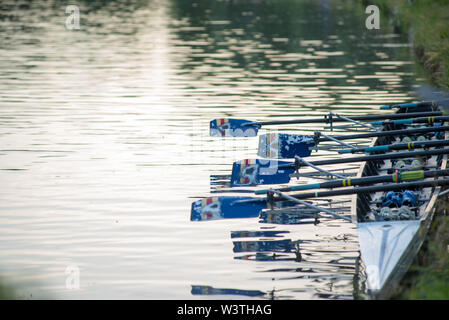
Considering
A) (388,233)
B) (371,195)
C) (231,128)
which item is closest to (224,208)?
(388,233)

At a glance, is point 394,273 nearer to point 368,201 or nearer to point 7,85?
point 368,201

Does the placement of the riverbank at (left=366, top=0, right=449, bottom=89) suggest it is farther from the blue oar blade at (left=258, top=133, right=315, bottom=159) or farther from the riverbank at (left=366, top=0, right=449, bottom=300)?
the blue oar blade at (left=258, top=133, right=315, bottom=159)

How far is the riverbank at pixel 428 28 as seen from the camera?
2777 cm

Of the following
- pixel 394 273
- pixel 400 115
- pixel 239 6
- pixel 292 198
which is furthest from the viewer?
pixel 239 6

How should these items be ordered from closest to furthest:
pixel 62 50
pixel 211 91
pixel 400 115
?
pixel 400 115, pixel 211 91, pixel 62 50

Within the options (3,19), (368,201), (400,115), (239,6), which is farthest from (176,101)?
(239,6)

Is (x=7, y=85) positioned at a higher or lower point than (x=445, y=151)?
lower

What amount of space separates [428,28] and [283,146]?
664 inches

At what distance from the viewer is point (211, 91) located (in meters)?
28.7

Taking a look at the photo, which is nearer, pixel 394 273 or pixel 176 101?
pixel 394 273

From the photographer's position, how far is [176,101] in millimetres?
26844

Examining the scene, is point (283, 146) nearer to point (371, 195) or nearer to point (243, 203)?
point (371, 195)

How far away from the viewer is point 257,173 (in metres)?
15.9

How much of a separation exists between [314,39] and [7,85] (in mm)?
18580
